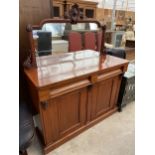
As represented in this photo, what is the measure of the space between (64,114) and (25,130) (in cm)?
41

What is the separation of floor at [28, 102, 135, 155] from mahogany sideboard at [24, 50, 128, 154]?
0.07m

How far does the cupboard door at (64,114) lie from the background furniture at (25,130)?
0.13 metres

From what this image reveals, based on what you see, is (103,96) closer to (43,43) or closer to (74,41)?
(43,43)

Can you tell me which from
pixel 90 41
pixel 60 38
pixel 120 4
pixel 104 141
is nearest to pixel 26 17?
pixel 104 141

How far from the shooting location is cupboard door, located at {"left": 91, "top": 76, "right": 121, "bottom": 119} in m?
1.46

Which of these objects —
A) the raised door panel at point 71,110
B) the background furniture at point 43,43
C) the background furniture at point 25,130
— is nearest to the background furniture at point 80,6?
the background furniture at point 43,43

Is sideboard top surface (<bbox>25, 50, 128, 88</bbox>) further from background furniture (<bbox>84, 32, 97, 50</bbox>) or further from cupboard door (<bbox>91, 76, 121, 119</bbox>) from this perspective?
background furniture (<bbox>84, 32, 97, 50</bbox>)

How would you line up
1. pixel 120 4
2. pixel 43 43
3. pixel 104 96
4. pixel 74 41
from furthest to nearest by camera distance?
pixel 120 4, pixel 74 41, pixel 43 43, pixel 104 96

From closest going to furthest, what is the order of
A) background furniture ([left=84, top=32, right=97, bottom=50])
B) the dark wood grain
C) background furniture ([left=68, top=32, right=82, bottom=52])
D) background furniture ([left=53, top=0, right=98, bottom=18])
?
the dark wood grain, background furniture ([left=68, top=32, right=82, bottom=52]), background furniture ([left=84, top=32, right=97, bottom=50]), background furniture ([left=53, top=0, right=98, bottom=18])

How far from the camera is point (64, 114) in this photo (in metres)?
1.27

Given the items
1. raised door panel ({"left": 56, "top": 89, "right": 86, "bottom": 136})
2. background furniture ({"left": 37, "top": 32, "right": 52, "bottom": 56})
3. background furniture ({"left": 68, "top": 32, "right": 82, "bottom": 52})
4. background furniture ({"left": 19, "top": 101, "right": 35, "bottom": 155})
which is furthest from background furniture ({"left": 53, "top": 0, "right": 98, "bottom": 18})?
background furniture ({"left": 19, "top": 101, "right": 35, "bottom": 155})
